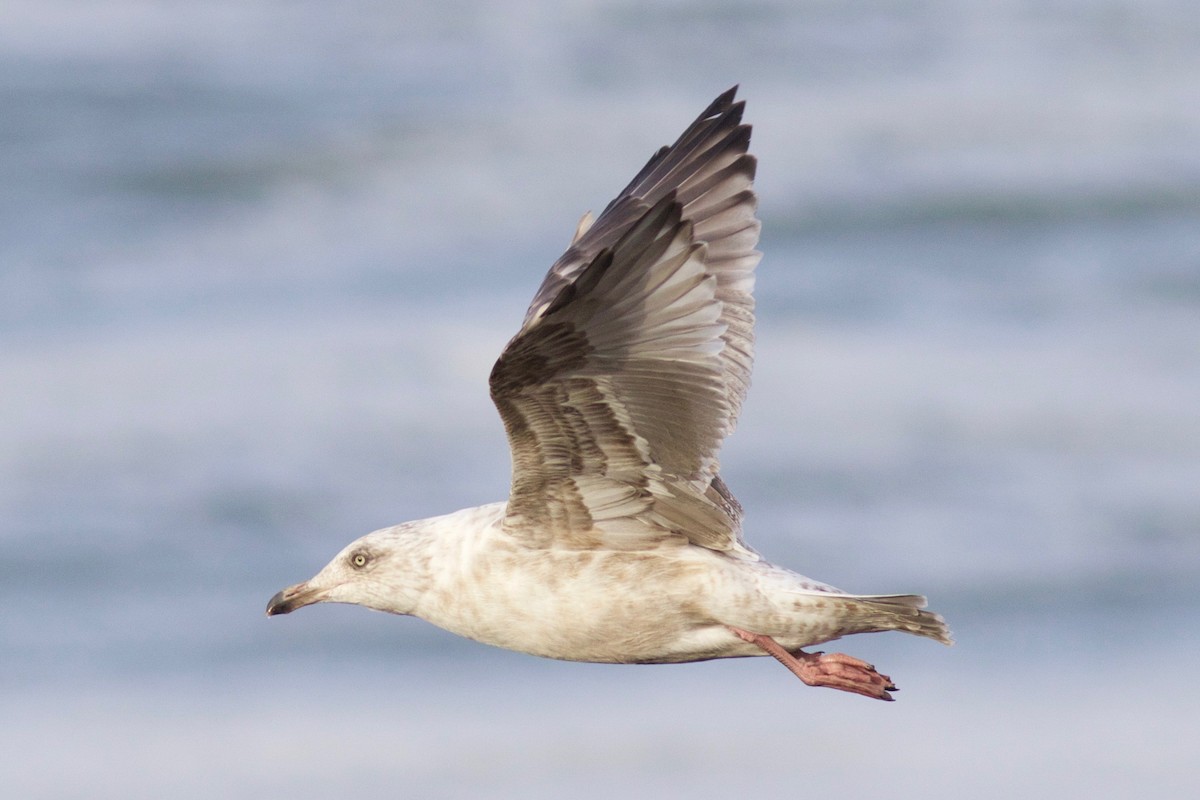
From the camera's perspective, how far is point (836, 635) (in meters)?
8.48

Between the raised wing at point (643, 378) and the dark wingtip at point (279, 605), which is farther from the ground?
the raised wing at point (643, 378)

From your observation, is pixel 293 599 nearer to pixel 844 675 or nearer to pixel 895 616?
pixel 844 675

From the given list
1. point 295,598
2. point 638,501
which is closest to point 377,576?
point 295,598

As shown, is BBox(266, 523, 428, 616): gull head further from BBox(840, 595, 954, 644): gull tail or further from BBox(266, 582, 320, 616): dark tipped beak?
BBox(840, 595, 954, 644): gull tail

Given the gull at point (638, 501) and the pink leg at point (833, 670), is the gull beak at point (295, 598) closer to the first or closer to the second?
the gull at point (638, 501)

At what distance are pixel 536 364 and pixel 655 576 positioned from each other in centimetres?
135

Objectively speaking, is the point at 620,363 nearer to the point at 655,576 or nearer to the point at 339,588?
the point at 655,576

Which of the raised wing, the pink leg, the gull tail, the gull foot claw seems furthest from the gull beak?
the gull tail

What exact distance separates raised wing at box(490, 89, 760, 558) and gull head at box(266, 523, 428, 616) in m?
0.63

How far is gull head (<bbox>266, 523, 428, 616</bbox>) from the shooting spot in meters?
8.75

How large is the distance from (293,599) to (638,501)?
2.05 m

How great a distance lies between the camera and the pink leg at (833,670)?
8.30 m

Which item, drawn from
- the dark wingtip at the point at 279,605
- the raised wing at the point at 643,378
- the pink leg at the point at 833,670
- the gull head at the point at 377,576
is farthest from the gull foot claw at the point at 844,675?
the dark wingtip at the point at 279,605

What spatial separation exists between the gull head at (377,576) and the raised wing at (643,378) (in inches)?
24.8
